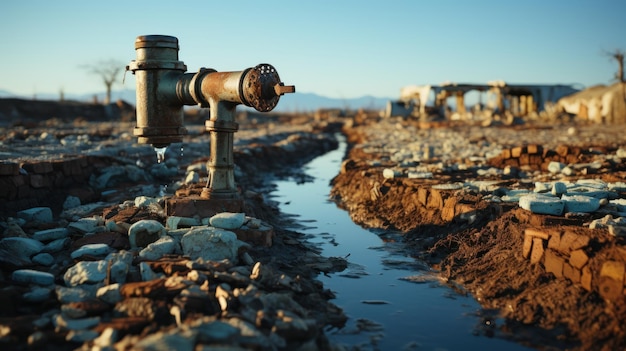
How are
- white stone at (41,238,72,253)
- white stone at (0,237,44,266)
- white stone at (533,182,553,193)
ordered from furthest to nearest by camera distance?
white stone at (533,182,553,193) < white stone at (41,238,72,253) < white stone at (0,237,44,266)

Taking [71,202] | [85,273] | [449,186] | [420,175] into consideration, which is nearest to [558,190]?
[449,186]

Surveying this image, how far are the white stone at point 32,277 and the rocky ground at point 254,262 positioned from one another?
11 mm

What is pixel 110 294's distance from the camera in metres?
3.16

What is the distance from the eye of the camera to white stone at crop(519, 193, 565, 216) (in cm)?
Result: 467

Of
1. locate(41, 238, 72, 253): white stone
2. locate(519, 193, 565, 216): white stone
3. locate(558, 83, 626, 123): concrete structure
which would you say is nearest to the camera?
locate(41, 238, 72, 253): white stone

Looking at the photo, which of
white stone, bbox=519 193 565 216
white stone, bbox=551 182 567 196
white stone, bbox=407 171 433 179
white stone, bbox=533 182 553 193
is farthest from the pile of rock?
white stone, bbox=407 171 433 179

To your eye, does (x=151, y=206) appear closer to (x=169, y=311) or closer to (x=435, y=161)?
(x=169, y=311)

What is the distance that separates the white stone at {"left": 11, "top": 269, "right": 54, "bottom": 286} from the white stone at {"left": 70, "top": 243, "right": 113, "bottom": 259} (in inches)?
18.0

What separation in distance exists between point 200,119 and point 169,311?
1219 inches

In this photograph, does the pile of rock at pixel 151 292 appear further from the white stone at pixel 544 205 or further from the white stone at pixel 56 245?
the white stone at pixel 544 205

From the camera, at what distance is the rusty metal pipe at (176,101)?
14.9 feet

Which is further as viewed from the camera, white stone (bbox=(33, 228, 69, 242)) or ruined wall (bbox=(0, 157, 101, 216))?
ruined wall (bbox=(0, 157, 101, 216))

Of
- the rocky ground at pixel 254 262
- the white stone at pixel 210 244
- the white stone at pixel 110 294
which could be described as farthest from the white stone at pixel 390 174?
the white stone at pixel 110 294

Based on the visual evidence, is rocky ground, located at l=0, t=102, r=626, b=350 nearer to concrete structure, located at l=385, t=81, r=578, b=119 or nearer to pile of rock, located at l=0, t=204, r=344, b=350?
pile of rock, located at l=0, t=204, r=344, b=350
